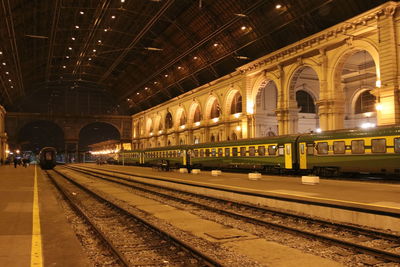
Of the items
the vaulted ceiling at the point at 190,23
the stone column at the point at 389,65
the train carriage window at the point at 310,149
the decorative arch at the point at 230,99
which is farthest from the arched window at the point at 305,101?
the train carriage window at the point at 310,149

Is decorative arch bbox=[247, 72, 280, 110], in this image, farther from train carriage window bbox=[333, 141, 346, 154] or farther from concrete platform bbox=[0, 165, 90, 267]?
concrete platform bbox=[0, 165, 90, 267]

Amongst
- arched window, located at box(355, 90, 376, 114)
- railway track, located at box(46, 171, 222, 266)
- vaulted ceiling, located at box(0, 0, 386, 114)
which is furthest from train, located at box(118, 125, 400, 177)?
arched window, located at box(355, 90, 376, 114)

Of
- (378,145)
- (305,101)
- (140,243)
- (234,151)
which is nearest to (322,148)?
(378,145)

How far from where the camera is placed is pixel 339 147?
2267 cm

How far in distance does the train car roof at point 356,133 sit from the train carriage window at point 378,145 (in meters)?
0.34

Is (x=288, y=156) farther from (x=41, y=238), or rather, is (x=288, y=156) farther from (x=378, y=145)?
(x=41, y=238)

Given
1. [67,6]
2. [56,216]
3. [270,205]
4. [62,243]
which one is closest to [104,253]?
[62,243]

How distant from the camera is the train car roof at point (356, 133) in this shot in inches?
781

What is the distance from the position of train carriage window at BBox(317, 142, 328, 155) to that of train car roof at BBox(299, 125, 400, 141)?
0.39 meters

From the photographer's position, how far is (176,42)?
159 feet

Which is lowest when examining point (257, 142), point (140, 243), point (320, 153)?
point (140, 243)

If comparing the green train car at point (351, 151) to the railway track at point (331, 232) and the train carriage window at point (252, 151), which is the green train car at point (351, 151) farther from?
the railway track at point (331, 232)

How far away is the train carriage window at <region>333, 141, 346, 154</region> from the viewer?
2241 centimetres

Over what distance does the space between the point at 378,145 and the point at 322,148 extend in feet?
13.0
